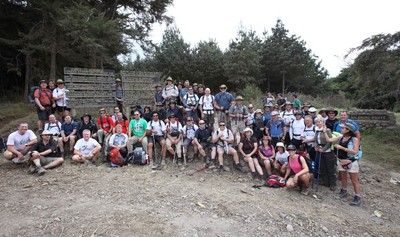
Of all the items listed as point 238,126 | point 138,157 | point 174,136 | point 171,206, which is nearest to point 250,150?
point 238,126

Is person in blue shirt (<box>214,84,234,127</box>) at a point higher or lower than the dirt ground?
higher

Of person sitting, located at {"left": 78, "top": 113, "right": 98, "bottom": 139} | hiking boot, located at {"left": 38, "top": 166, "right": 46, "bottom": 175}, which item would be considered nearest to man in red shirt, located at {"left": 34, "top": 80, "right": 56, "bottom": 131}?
person sitting, located at {"left": 78, "top": 113, "right": 98, "bottom": 139}

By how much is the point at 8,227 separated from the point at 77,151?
332cm

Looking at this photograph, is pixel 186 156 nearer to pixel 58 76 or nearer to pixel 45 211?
pixel 45 211

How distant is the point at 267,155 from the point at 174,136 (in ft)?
9.94

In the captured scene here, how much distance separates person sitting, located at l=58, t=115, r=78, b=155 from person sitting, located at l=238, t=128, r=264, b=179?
537cm

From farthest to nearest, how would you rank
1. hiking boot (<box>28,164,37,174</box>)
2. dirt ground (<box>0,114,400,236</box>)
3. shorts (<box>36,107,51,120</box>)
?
shorts (<box>36,107,51,120</box>) → hiking boot (<box>28,164,37,174</box>) → dirt ground (<box>0,114,400,236</box>)

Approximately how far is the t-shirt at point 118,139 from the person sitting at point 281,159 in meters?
4.70

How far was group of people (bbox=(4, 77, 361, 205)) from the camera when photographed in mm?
6844

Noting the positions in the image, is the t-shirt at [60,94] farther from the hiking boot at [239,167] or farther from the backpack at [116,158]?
the hiking boot at [239,167]

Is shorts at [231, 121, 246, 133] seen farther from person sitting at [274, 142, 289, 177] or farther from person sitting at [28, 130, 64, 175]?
person sitting at [28, 130, 64, 175]

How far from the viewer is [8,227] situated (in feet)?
14.3

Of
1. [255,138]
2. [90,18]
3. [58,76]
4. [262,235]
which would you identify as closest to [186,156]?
[255,138]

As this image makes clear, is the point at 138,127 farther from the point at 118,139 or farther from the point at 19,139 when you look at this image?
the point at 19,139
